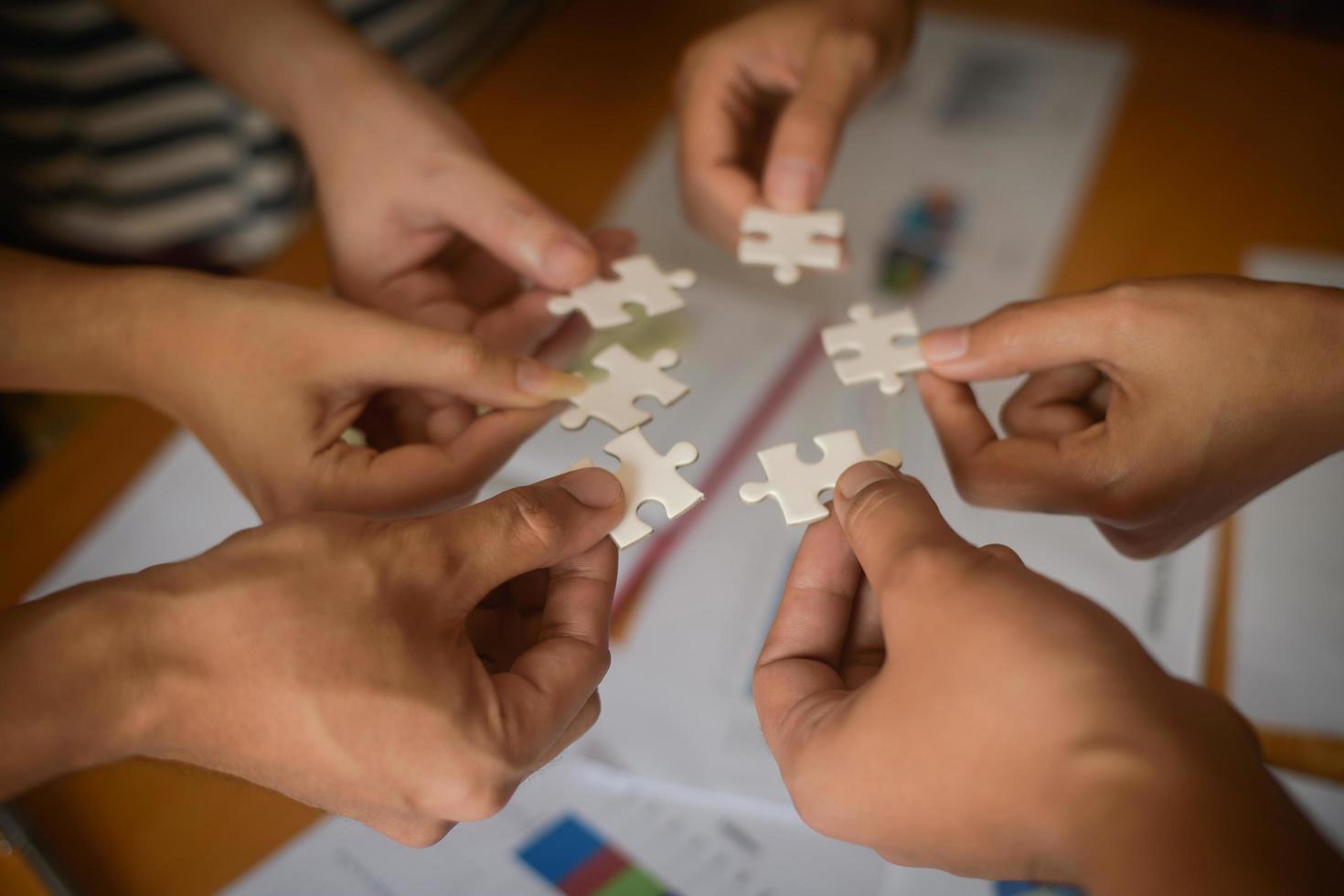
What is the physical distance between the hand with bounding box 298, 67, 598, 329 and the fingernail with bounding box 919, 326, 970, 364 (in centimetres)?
39

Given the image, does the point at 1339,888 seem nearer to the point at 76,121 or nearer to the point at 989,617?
the point at 989,617

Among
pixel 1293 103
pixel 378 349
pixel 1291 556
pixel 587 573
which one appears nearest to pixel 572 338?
pixel 378 349

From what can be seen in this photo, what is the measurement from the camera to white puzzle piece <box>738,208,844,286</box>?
109 cm

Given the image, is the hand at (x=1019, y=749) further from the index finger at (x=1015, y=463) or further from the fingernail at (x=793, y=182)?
the fingernail at (x=793, y=182)

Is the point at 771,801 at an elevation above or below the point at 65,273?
below

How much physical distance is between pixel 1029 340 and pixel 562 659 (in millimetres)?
547

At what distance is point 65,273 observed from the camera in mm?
1062

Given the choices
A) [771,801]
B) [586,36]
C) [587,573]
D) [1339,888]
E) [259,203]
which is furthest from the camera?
[586,36]

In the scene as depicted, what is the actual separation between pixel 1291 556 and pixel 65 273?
4.92 feet

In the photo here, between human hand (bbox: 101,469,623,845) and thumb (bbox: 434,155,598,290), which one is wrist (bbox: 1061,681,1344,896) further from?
thumb (bbox: 434,155,598,290)

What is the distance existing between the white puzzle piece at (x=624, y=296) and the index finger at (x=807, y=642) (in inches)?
14.2

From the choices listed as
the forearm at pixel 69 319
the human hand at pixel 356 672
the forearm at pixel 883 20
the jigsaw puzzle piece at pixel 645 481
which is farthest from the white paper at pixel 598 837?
the forearm at pixel 883 20

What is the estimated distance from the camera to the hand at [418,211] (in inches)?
43.6

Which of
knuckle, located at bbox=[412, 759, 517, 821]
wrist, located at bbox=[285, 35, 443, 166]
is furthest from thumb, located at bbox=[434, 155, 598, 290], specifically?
knuckle, located at bbox=[412, 759, 517, 821]
